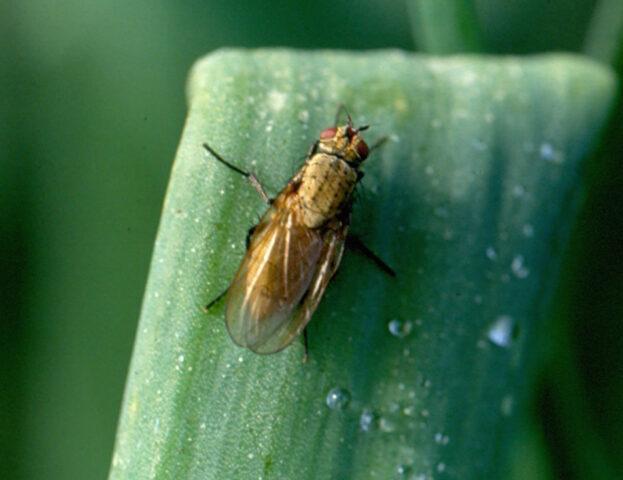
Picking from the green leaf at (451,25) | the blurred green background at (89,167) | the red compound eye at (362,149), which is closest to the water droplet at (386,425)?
the red compound eye at (362,149)

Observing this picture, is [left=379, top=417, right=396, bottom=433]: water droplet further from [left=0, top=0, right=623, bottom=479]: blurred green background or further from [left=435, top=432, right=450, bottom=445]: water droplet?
[left=0, top=0, right=623, bottom=479]: blurred green background

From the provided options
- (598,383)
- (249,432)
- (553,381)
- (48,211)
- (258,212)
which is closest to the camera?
(249,432)

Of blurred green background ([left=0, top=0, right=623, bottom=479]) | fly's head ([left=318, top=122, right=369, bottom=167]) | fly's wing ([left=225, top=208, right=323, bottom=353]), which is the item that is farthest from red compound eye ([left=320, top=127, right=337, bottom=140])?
blurred green background ([left=0, top=0, right=623, bottom=479])

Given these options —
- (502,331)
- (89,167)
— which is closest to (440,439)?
(502,331)

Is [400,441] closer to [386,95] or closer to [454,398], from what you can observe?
[454,398]

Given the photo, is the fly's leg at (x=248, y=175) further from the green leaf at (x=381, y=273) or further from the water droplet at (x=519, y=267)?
the water droplet at (x=519, y=267)

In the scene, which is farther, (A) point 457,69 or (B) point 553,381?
(B) point 553,381

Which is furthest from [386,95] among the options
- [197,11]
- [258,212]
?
[197,11]

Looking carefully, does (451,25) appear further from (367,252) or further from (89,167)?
(89,167)
